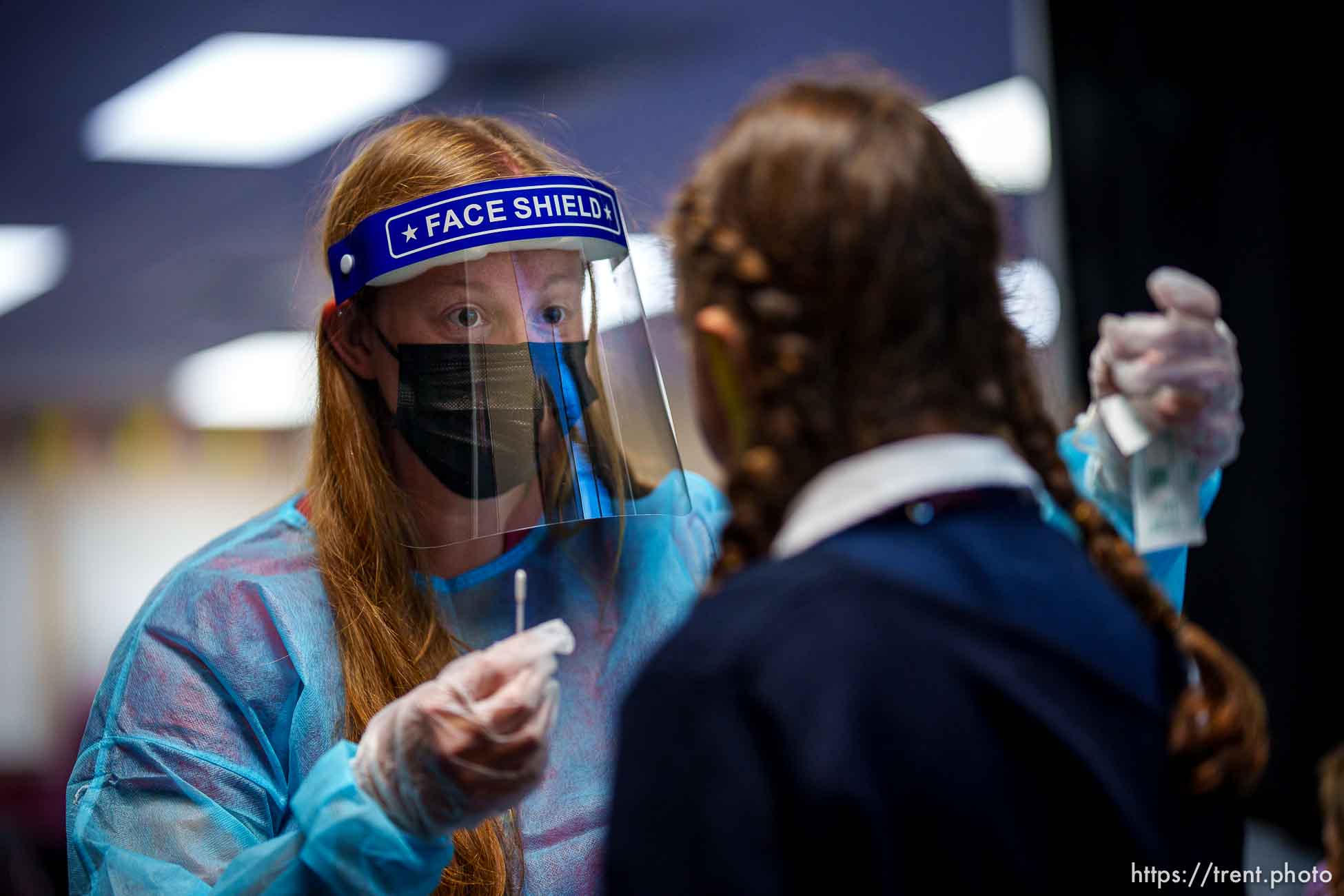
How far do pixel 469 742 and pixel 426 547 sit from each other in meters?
0.46

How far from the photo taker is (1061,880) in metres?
0.78

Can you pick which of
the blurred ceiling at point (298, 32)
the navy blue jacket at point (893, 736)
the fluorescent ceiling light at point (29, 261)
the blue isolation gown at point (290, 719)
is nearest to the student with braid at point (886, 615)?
the navy blue jacket at point (893, 736)

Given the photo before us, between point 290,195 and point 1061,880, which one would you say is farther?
point 290,195

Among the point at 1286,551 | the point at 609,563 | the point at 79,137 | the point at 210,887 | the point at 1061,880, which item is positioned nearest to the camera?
the point at 1061,880

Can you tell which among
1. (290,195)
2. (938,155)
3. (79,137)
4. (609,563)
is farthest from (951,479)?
(290,195)

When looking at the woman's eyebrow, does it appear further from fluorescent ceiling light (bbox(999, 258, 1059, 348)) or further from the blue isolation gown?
fluorescent ceiling light (bbox(999, 258, 1059, 348))

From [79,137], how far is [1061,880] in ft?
13.6

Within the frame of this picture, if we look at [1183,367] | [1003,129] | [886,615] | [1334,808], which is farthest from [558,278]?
[1003,129]

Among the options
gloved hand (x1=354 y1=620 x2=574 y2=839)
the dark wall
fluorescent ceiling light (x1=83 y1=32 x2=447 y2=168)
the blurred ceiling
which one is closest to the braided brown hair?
gloved hand (x1=354 y1=620 x2=574 y2=839)

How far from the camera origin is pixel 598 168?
2385mm

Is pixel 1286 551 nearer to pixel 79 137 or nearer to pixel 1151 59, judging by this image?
pixel 1151 59

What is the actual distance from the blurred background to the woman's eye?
0.30 metres

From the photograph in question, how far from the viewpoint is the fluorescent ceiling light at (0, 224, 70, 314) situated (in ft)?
15.3

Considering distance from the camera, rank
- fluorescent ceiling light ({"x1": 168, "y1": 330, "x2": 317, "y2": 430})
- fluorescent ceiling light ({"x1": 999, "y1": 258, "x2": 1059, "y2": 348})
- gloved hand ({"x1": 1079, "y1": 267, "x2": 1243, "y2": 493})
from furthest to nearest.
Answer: fluorescent ceiling light ({"x1": 168, "y1": 330, "x2": 317, "y2": 430})
gloved hand ({"x1": 1079, "y1": 267, "x2": 1243, "y2": 493})
fluorescent ceiling light ({"x1": 999, "y1": 258, "x2": 1059, "y2": 348})
